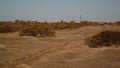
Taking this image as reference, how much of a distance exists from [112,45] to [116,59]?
20.7ft

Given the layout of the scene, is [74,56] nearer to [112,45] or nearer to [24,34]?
[112,45]

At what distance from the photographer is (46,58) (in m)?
15.3

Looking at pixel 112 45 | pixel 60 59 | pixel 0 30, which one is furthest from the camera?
pixel 0 30

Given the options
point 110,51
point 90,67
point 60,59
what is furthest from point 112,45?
point 90,67

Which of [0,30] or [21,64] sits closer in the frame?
[21,64]

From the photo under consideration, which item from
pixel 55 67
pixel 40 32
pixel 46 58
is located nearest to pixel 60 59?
pixel 46 58

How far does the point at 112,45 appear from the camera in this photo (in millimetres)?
21641

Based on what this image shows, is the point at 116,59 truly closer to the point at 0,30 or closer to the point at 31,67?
the point at 31,67

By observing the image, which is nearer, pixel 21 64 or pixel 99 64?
pixel 21 64

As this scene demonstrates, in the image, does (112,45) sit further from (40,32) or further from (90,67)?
(40,32)

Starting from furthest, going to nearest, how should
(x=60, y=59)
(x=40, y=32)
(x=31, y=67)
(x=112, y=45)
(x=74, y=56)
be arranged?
1. (x=40, y=32)
2. (x=112, y=45)
3. (x=74, y=56)
4. (x=60, y=59)
5. (x=31, y=67)

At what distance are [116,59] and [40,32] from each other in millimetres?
18984

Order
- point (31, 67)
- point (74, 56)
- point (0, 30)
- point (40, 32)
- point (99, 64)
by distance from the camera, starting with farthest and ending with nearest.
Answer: point (0, 30) < point (40, 32) < point (74, 56) < point (99, 64) < point (31, 67)

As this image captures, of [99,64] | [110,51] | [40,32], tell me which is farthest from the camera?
[40,32]
